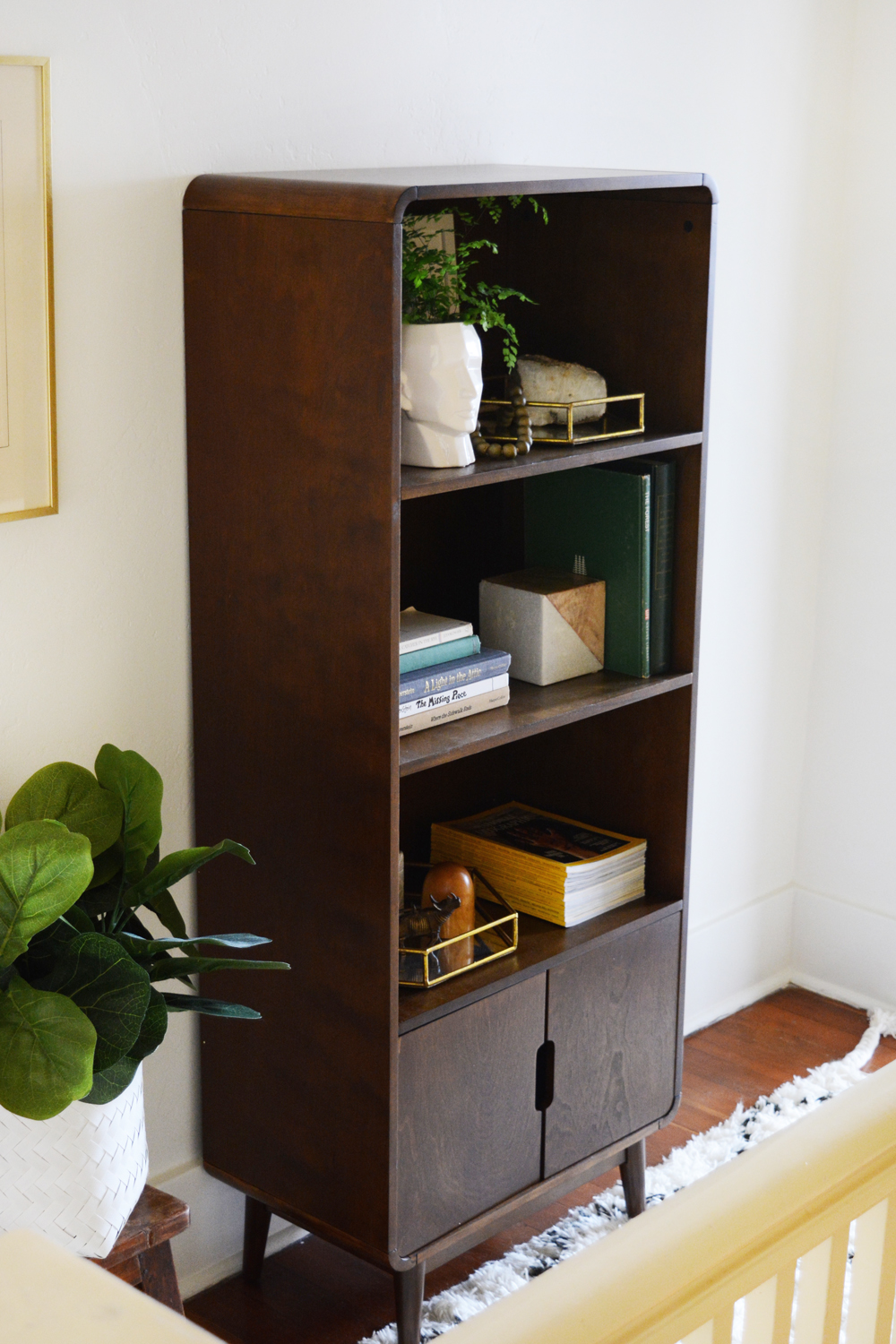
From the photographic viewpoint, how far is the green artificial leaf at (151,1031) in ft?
4.72

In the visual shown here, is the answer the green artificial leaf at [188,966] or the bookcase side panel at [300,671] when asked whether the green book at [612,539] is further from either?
the green artificial leaf at [188,966]

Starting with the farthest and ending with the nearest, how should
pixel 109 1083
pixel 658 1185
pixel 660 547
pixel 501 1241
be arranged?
pixel 658 1185 < pixel 501 1241 < pixel 660 547 < pixel 109 1083

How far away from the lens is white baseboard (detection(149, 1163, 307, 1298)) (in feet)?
6.51

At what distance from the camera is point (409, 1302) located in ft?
5.92

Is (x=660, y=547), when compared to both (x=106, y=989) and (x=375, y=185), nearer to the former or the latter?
(x=375, y=185)

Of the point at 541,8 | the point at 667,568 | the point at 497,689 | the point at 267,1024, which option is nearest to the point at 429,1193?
the point at 267,1024

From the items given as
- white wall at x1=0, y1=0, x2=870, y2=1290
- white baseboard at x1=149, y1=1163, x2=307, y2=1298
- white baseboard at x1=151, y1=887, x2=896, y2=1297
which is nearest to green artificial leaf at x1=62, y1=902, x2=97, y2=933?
white wall at x1=0, y1=0, x2=870, y2=1290

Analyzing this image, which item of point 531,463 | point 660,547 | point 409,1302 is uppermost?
point 531,463

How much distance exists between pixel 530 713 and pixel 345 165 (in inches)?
29.2

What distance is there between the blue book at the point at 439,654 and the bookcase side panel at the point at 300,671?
0.12 m

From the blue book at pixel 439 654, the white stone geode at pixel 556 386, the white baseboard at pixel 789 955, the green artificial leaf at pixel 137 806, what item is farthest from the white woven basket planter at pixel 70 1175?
the white baseboard at pixel 789 955

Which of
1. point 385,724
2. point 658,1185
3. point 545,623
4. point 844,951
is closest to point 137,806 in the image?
point 385,724

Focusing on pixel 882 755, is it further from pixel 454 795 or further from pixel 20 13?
pixel 20 13

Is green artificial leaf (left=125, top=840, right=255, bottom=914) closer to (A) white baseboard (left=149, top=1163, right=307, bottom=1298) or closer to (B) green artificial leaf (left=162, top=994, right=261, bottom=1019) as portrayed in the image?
(B) green artificial leaf (left=162, top=994, right=261, bottom=1019)
